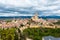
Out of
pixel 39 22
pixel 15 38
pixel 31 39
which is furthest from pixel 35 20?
pixel 15 38

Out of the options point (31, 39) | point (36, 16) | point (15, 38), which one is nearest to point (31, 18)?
point (36, 16)

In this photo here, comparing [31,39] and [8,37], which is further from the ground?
[8,37]

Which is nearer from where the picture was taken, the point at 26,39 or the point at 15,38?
the point at 15,38

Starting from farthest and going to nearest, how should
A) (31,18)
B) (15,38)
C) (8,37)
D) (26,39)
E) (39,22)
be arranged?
(31,18)
(39,22)
(26,39)
(15,38)
(8,37)

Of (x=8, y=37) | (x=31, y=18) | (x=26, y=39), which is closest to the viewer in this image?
(x=8, y=37)

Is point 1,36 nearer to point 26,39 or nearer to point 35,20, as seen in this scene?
point 26,39

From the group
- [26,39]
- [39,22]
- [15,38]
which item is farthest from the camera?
[39,22]

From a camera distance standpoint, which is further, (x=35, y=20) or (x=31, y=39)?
(x=35, y=20)

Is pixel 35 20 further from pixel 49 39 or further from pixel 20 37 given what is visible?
pixel 49 39
